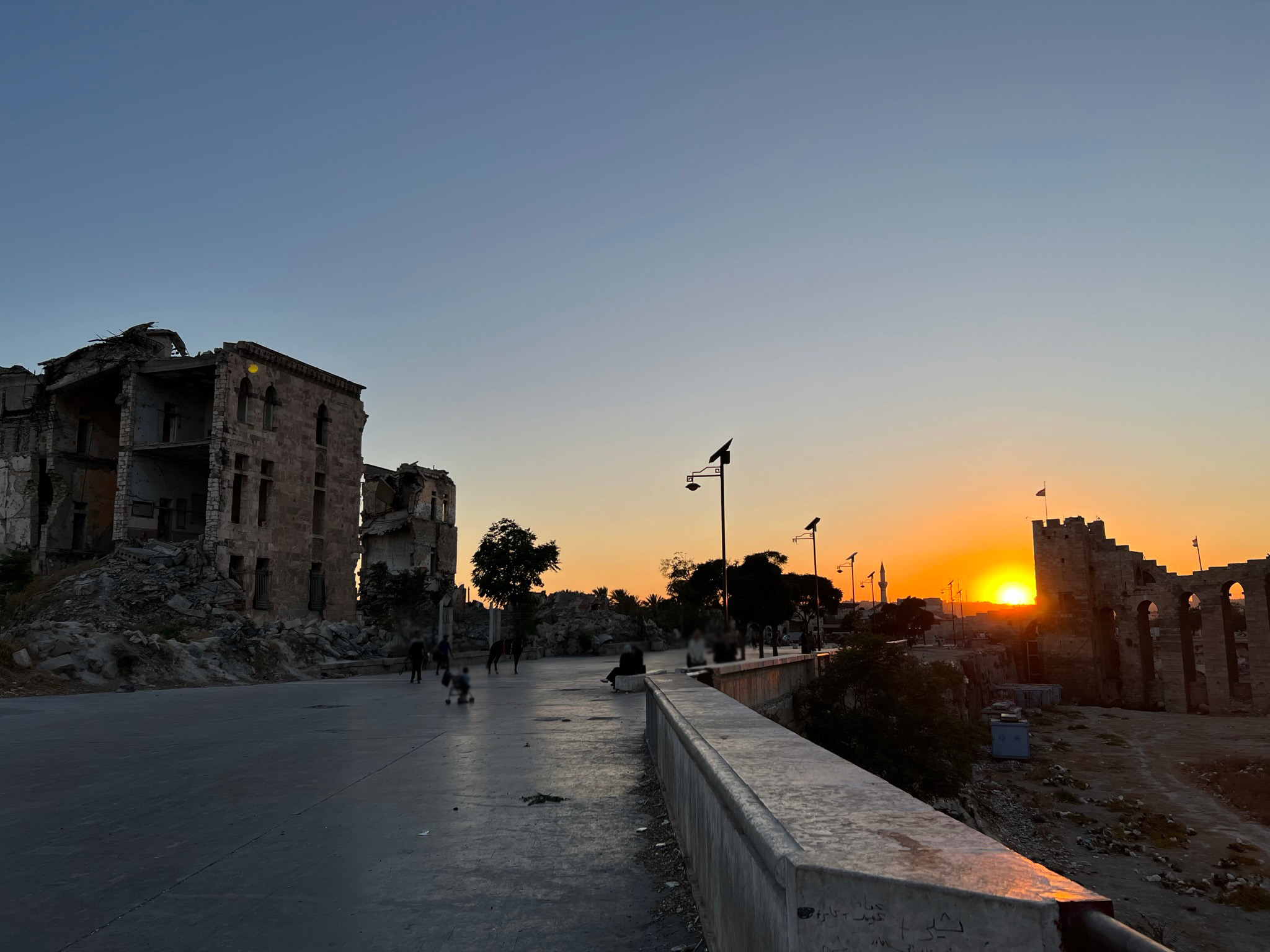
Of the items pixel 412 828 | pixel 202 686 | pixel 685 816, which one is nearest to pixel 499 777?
pixel 412 828

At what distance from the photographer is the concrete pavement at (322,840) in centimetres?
439

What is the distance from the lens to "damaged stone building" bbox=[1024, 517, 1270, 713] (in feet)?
183

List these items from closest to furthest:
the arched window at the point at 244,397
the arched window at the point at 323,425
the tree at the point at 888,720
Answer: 1. the tree at the point at 888,720
2. the arched window at the point at 244,397
3. the arched window at the point at 323,425

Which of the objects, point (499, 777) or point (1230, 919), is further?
point (1230, 919)

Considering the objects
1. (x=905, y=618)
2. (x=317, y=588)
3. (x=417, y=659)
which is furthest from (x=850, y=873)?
(x=905, y=618)

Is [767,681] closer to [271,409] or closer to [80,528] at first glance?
[271,409]

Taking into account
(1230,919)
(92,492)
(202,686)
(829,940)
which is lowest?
(1230,919)

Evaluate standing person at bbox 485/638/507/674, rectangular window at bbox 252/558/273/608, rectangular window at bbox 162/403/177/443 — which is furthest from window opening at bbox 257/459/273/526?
standing person at bbox 485/638/507/674

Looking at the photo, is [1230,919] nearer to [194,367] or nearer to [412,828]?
[412,828]

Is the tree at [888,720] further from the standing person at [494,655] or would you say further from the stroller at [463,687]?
the stroller at [463,687]

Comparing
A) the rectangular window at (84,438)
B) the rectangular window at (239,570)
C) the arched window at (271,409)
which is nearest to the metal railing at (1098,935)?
the rectangular window at (239,570)

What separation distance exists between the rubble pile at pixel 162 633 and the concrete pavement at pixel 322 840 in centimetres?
1080

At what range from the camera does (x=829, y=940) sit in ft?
6.53

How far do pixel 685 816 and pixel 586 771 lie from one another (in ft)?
13.2
